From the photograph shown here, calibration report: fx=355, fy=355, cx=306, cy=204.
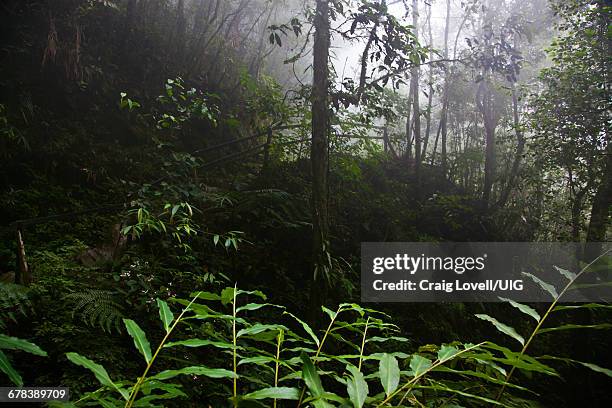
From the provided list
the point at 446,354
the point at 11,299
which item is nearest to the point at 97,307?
the point at 11,299

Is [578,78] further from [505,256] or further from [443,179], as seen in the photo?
[443,179]

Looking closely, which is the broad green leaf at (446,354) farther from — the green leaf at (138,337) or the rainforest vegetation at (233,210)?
the green leaf at (138,337)

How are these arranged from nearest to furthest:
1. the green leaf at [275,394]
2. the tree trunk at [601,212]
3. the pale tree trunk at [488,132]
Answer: the green leaf at [275,394] < the tree trunk at [601,212] < the pale tree trunk at [488,132]

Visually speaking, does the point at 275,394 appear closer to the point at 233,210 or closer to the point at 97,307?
the point at 97,307

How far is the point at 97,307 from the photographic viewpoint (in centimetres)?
189

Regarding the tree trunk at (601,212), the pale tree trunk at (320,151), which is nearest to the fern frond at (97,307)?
the pale tree trunk at (320,151)

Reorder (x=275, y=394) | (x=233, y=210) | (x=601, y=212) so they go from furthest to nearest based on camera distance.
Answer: (x=601, y=212), (x=233, y=210), (x=275, y=394)

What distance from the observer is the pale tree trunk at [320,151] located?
2.91 metres

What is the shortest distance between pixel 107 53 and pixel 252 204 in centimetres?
405

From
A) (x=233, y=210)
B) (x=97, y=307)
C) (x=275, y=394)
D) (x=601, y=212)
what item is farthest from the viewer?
(x=601, y=212)

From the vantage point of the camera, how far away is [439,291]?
4734 mm

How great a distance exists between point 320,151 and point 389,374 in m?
2.48

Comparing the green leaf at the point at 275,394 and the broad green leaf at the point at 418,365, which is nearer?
the green leaf at the point at 275,394

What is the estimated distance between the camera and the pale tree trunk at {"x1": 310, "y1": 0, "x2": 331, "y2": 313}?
291cm
